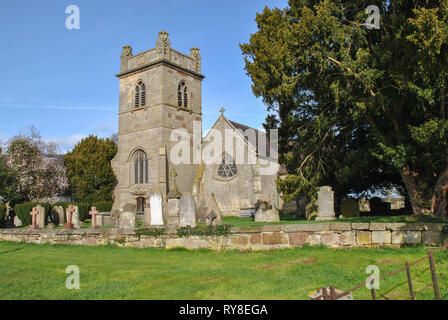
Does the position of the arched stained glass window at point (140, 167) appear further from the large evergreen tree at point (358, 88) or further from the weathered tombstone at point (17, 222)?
the large evergreen tree at point (358, 88)

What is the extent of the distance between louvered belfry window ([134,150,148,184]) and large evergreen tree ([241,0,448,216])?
14238mm

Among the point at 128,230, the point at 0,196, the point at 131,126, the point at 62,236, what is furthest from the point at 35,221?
the point at 131,126

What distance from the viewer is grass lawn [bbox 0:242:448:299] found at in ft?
20.1

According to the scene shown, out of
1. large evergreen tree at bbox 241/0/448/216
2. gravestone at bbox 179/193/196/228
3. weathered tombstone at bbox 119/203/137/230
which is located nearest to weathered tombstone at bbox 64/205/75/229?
weathered tombstone at bbox 119/203/137/230

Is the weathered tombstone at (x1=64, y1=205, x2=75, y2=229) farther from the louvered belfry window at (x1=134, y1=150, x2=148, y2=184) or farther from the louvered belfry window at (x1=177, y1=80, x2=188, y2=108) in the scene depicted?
the louvered belfry window at (x1=177, y1=80, x2=188, y2=108)

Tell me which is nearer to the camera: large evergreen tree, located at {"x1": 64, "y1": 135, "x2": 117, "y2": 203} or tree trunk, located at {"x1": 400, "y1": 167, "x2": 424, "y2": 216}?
tree trunk, located at {"x1": 400, "y1": 167, "x2": 424, "y2": 216}

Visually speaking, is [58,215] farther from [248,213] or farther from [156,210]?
[248,213]

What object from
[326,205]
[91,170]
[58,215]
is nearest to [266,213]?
[326,205]

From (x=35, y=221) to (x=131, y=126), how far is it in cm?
1421

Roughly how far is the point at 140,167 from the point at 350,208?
17.3m

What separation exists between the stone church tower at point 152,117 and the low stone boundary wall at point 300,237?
14.8 m

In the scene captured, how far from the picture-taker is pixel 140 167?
29.1 metres
